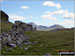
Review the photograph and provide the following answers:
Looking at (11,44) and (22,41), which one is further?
(22,41)

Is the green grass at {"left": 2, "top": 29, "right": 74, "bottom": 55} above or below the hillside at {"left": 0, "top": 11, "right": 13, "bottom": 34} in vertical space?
below

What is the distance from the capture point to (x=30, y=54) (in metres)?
34.2

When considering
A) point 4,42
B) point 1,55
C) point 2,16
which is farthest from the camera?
point 2,16

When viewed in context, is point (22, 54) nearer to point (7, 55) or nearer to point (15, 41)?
point (7, 55)

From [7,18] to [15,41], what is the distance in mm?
140589

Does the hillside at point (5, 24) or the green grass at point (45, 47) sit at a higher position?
the hillside at point (5, 24)

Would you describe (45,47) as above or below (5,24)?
below

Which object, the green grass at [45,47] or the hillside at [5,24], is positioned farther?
the hillside at [5,24]

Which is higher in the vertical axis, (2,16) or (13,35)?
(2,16)

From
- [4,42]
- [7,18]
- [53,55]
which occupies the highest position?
[7,18]

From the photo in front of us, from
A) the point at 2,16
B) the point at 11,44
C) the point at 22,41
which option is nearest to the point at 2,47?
the point at 11,44

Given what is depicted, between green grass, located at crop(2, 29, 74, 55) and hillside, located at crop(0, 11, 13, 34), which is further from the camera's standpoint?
hillside, located at crop(0, 11, 13, 34)

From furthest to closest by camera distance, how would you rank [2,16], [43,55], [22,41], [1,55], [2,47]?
[2,16], [22,41], [2,47], [43,55], [1,55]

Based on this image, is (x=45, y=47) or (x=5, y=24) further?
(x=5, y=24)
